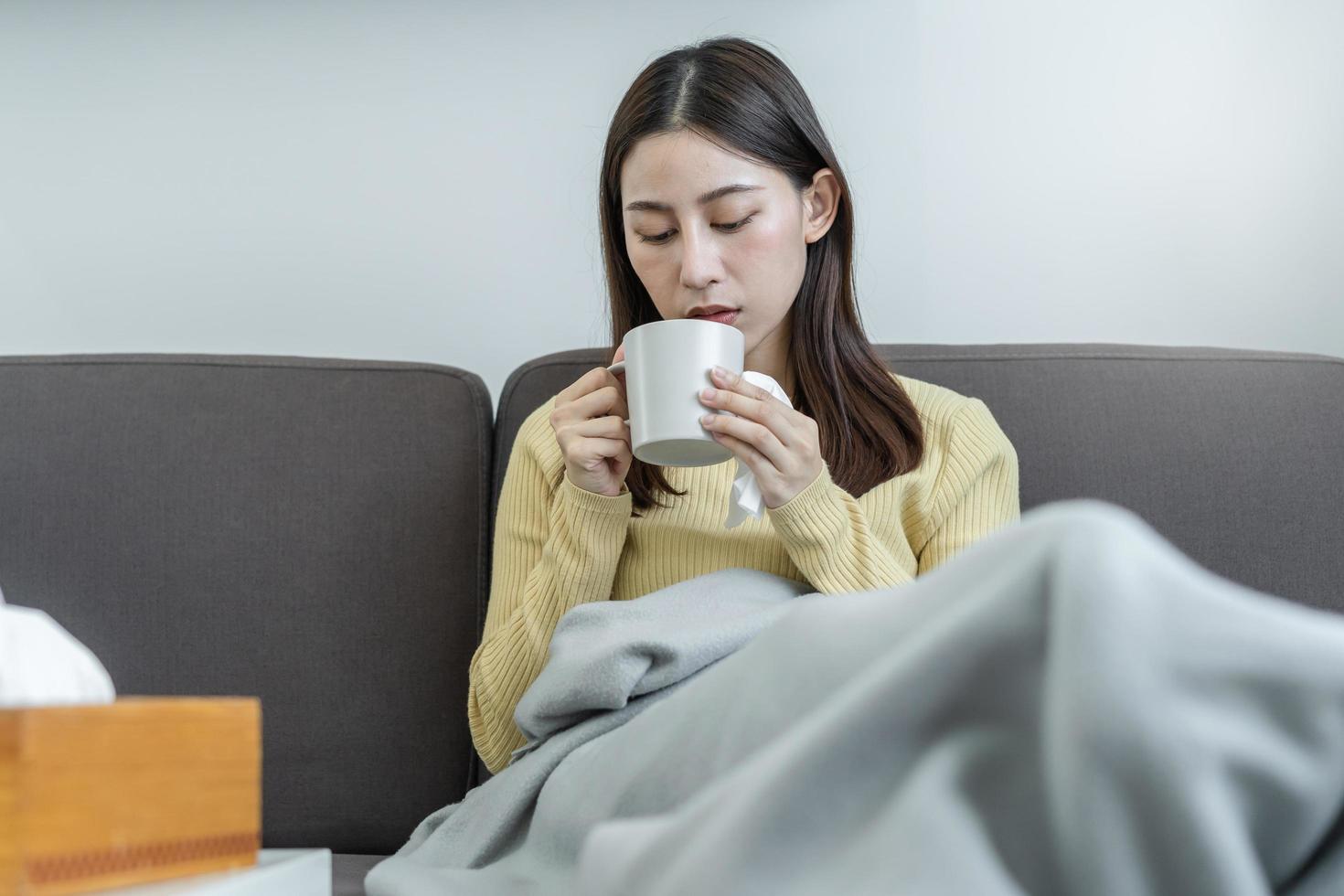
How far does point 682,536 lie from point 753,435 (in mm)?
285

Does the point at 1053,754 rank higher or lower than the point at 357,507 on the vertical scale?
higher

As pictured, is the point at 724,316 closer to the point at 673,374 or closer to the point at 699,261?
the point at 699,261

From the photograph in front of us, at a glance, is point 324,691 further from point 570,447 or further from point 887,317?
point 887,317

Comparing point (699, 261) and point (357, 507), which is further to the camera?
point (357, 507)

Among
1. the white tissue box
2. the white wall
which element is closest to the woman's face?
the white wall

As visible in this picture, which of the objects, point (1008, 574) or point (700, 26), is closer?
point (1008, 574)

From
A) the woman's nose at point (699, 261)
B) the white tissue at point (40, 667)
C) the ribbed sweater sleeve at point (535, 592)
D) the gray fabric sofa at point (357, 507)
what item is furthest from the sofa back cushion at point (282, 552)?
the white tissue at point (40, 667)

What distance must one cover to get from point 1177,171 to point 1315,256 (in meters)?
0.22

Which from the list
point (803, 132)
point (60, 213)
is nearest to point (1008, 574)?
point (803, 132)

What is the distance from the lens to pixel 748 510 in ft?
3.84

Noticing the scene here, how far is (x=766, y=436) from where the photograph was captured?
1101 millimetres

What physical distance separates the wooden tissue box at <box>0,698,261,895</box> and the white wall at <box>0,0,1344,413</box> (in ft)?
3.94

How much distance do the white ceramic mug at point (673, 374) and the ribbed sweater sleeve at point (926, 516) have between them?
0.16 m

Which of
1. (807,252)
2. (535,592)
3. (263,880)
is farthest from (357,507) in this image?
(263,880)
